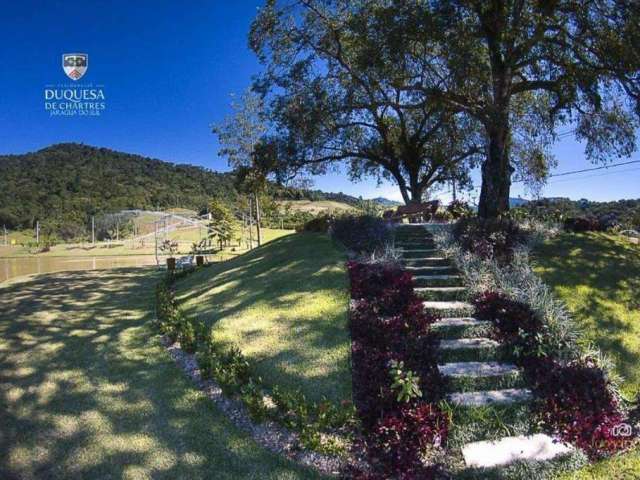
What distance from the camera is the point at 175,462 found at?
377 cm

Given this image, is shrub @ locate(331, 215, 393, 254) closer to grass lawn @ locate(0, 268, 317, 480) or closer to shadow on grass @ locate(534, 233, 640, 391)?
shadow on grass @ locate(534, 233, 640, 391)

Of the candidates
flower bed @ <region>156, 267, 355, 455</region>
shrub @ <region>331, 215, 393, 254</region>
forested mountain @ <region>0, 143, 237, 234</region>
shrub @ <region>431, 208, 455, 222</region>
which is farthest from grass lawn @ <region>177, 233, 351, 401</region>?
forested mountain @ <region>0, 143, 237, 234</region>

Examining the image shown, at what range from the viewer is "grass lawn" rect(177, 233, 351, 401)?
5.05 m

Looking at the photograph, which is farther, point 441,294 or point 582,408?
point 441,294

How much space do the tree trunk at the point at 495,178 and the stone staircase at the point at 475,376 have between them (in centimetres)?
442

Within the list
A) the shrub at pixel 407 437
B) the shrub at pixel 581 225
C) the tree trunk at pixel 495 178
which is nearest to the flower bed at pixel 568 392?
the shrub at pixel 407 437

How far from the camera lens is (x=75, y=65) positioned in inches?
→ 640

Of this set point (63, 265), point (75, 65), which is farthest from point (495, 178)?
point (63, 265)

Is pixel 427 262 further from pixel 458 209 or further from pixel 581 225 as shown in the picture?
pixel 458 209

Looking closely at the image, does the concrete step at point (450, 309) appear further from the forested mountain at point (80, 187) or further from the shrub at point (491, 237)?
the forested mountain at point (80, 187)

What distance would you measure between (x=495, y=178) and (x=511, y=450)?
8.43 metres

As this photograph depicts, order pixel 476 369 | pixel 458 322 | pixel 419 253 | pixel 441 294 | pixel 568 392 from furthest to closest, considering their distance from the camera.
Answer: pixel 419 253 < pixel 441 294 < pixel 458 322 < pixel 476 369 < pixel 568 392

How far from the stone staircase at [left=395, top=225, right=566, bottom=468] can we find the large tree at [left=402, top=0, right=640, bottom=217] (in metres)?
5.23

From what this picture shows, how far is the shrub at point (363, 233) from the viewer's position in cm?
886
